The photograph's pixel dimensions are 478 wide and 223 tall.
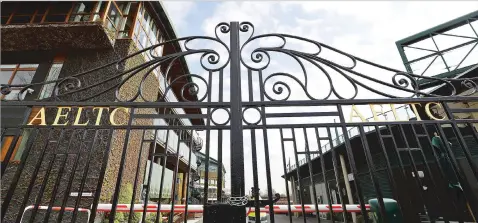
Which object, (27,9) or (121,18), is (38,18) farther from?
(121,18)

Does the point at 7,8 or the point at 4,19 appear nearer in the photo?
the point at 4,19

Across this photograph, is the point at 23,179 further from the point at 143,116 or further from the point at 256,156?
the point at 256,156

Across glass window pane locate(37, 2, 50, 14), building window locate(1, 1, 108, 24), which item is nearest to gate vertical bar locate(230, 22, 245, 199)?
building window locate(1, 1, 108, 24)

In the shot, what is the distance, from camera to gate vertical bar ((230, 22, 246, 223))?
2.36 meters

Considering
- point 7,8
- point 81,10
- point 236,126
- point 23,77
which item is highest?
point 7,8

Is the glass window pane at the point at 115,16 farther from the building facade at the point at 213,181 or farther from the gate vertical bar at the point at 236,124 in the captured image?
the gate vertical bar at the point at 236,124

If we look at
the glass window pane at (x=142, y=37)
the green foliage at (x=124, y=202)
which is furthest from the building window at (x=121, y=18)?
the green foliage at (x=124, y=202)

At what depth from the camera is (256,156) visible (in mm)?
2414

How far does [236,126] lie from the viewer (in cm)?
255

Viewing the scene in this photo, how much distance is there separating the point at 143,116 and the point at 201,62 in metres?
0.94

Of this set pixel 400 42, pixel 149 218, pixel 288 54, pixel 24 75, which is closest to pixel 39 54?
pixel 24 75

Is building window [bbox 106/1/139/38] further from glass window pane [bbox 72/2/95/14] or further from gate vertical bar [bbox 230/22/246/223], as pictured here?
gate vertical bar [bbox 230/22/246/223]

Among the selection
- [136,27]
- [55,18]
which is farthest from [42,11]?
[136,27]

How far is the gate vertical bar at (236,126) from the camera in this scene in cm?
236
